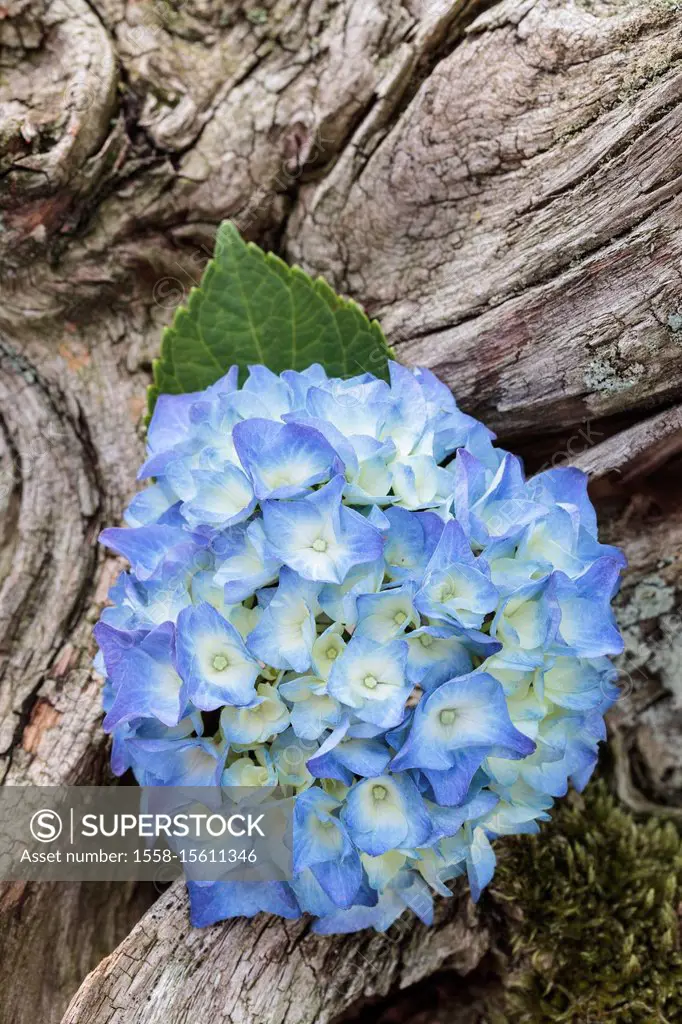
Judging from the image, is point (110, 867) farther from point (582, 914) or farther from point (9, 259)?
point (9, 259)

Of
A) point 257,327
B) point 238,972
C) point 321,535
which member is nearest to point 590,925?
point 238,972

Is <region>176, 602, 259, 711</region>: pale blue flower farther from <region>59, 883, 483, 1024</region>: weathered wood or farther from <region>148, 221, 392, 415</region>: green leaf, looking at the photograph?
<region>148, 221, 392, 415</region>: green leaf

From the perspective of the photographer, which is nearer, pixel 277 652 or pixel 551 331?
pixel 277 652

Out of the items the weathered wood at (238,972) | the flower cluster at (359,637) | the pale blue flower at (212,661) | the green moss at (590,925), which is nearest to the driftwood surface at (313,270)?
the weathered wood at (238,972)

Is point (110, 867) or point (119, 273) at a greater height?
point (119, 273)

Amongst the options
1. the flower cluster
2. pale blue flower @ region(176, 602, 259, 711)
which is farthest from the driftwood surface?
pale blue flower @ region(176, 602, 259, 711)

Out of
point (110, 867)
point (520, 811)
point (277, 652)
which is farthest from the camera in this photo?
point (110, 867)

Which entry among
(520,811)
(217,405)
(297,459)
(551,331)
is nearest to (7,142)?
(217,405)

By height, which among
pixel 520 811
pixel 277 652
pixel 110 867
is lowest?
pixel 110 867
